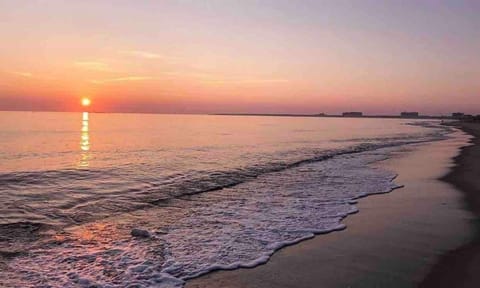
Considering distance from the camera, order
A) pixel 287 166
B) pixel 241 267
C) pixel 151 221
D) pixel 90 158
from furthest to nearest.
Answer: pixel 90 158
pixel 287 166
pixel 151 221
pixel 241 267

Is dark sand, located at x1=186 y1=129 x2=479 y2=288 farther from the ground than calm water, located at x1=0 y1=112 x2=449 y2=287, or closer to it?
farther from the ground

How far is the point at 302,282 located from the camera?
6617 mm

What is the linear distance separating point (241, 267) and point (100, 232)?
14.1 feet

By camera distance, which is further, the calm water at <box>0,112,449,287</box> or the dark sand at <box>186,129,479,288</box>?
the calm water at <box>0,112,449,287</box>

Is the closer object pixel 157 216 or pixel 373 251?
pixel 373 251

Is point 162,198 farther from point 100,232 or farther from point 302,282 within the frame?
point 302,282

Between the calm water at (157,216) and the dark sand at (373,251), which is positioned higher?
the dark sand at (373,251)

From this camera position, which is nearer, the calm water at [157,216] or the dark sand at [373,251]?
the dark sand at [373,251]

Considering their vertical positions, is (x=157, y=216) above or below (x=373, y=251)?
below

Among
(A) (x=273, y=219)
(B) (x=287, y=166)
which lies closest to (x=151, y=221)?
(A) (x=273, y=219)

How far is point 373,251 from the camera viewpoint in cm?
818

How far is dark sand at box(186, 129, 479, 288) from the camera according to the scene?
6742mm

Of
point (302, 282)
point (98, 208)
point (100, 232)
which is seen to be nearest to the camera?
point (302, 282)

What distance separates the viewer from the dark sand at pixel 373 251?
6742 mm
